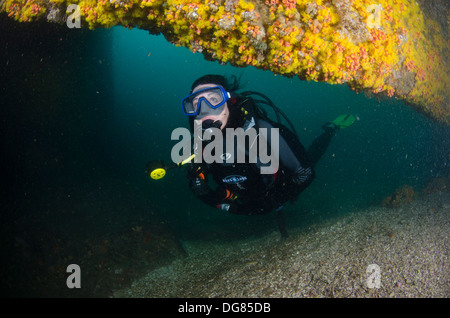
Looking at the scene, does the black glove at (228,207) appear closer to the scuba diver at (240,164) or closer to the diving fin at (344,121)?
the scuba diver at (240,164)

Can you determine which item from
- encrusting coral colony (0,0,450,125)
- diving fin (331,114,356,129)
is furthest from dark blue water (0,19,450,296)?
diving fin (331,114,356,129)

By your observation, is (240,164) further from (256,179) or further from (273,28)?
(273,28)

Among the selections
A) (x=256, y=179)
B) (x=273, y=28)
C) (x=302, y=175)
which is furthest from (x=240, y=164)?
(x=273, y=28)

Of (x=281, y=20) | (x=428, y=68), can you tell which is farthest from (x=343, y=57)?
(x=428, y=68)

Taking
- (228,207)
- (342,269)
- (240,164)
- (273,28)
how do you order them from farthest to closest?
(228,207) → (240,164) → (273,28) → (342,269)

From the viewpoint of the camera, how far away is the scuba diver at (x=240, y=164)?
469 centimetres

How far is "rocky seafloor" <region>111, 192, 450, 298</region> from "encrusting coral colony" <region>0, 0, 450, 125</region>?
2.75 m

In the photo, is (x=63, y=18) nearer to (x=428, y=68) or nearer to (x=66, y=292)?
(x=66, y=292)

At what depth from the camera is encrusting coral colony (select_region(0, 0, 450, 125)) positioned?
350 cm

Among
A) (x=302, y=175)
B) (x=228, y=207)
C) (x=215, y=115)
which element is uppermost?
(x=215, y=115)

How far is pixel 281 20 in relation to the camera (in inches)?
140

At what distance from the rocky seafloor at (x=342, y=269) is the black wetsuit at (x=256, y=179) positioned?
43.8 inches

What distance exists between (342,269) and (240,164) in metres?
2.50

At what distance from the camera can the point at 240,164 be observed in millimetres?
4887
